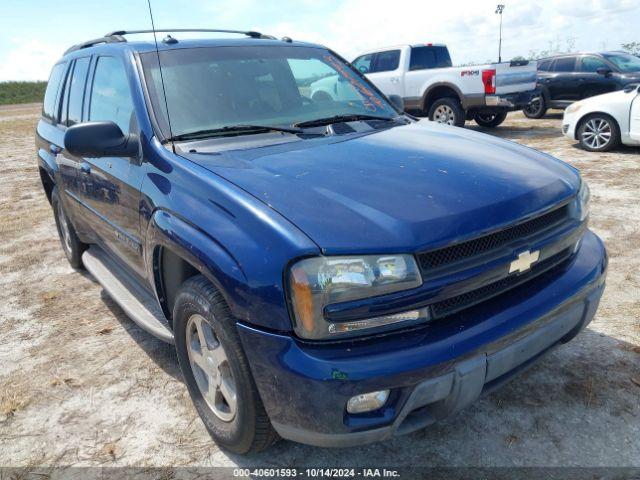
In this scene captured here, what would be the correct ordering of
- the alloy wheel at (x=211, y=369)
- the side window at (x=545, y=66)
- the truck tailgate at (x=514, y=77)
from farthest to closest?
the side window at (x=545, y=66) → the truck tailgate at (x=514, y=77) → the alloy wheel at (x=211, y=369)

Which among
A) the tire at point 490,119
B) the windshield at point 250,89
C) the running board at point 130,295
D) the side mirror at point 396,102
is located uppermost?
the windshield at point 250,89

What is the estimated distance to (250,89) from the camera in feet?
10.4

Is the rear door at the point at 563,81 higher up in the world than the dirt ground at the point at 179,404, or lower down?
higher up

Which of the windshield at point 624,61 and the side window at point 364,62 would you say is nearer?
the windshield at point 624,61

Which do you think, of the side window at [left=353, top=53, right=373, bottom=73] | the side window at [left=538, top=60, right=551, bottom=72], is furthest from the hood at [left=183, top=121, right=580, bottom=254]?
the side window at [left=538, top=60, right=551, bottom=72]

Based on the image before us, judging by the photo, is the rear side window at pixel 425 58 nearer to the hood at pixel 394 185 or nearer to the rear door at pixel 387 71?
the rear door at pixel 387 71

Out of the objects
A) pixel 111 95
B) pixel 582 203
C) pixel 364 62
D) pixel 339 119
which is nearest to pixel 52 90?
pixel 111 95

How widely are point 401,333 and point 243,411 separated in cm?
75

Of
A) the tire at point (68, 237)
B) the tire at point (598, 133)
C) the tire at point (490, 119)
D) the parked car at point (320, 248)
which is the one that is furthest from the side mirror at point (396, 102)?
the tire at point (490, 119)

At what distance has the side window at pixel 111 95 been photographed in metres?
3.09

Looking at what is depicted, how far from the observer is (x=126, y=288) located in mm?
3441

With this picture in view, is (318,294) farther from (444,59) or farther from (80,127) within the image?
(444,59)

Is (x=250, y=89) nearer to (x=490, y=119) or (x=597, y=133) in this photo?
(x=597, y=133)

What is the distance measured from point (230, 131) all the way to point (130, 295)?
1245mm
